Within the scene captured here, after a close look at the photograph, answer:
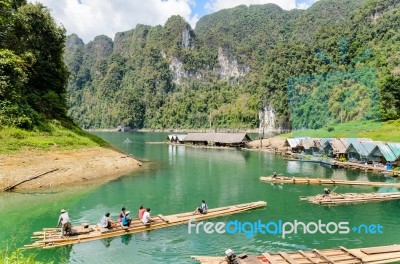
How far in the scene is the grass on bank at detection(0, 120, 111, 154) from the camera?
33666 mm

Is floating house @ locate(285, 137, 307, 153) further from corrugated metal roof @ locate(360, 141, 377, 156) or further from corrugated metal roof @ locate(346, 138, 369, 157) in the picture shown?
corrugated metal roof @ locate(360, 141, 377, 156)

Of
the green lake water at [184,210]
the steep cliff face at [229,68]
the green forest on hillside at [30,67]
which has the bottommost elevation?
the green lake water at [184,210]

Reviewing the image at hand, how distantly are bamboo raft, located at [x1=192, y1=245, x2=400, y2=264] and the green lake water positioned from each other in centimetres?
271

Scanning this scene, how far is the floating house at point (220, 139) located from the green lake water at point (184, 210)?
3129 centimetres

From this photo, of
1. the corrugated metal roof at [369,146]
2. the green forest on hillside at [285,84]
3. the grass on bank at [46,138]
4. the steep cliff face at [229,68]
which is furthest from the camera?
the steep cliff face at [229,68]

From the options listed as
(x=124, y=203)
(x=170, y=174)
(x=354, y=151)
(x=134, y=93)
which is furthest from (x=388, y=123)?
(x=134, y=93)

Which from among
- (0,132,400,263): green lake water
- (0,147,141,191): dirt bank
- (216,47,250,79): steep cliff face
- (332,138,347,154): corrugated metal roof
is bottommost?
(0,132,400,263): green lake water

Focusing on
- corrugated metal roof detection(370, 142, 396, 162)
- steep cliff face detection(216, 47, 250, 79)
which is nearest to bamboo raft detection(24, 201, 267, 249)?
corrugated metal roof detection(370, 142, 396, 162)

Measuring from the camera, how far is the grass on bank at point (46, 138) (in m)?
33.7

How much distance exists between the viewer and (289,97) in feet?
366

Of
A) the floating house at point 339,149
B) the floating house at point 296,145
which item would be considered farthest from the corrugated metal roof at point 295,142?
the floating house at point 339,149

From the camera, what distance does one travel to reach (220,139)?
3076 inches

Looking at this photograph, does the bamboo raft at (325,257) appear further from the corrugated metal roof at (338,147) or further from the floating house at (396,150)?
the corrugated metal roof at (338,147)

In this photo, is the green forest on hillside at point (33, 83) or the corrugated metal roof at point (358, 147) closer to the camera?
the green forest on hillside at point (33, 83)
